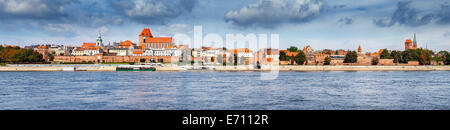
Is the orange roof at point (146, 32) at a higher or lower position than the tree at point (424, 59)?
higher

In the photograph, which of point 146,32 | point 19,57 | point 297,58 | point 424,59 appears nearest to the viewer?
point 19,57

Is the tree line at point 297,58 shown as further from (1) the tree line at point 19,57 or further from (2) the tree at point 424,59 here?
(1) the tree line at point 19,57

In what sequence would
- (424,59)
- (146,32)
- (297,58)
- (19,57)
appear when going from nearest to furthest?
(19,57), (297,58), (424,59), (146,32)

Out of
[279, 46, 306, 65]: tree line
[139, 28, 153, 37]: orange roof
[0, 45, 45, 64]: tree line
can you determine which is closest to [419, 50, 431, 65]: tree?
[279, 46, 306, 65]: tree line

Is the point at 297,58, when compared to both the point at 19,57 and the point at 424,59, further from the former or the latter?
the point at 19,57

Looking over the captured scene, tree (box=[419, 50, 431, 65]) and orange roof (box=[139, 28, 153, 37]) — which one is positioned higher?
orange roof (box=[139, 28, 153, 37])

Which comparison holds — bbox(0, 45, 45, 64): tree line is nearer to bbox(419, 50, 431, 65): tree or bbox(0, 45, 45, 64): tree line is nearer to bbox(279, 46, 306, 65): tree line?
bbox(279, 46, 306, 65): tree line

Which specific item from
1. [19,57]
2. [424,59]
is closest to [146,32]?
[19,57]

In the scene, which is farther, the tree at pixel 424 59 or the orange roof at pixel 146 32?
the orange roof at pixel 146 32

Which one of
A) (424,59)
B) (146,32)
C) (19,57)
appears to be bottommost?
(424,59)

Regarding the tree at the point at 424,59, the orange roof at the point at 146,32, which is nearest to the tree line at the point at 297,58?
the tree at the point at 424,59

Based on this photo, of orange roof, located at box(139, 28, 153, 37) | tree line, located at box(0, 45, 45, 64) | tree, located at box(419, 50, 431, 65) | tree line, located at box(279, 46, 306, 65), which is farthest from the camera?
orange roof, located at box(139, 28, 153, 37)
